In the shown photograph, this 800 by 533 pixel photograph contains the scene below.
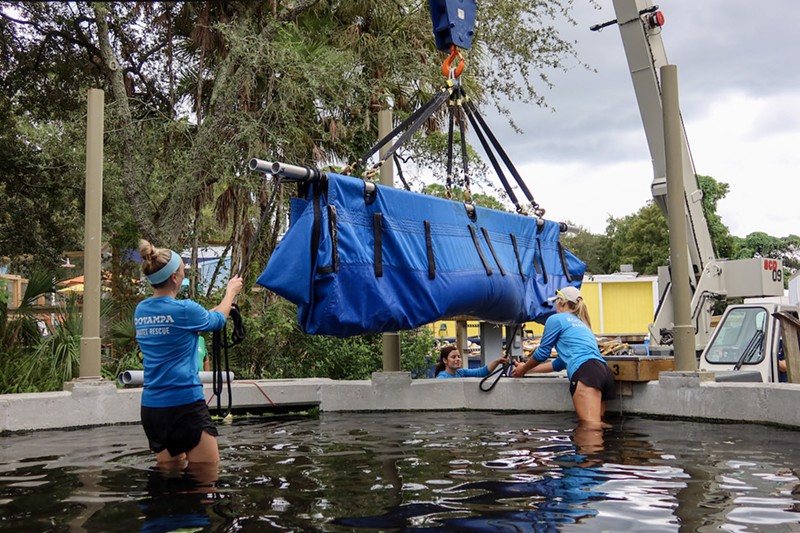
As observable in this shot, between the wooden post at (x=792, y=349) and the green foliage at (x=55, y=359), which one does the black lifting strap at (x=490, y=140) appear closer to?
the wooden post at (x=792, y=349)

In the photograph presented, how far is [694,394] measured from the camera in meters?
9.23

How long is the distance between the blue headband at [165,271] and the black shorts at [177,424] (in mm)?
947

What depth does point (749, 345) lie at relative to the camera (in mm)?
11117

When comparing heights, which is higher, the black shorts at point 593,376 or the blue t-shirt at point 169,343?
the blue t-shirt at point 169,343

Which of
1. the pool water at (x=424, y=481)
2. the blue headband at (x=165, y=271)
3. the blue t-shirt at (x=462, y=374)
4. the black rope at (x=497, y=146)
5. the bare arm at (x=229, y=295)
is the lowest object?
the pool water at (x=424, y=481)

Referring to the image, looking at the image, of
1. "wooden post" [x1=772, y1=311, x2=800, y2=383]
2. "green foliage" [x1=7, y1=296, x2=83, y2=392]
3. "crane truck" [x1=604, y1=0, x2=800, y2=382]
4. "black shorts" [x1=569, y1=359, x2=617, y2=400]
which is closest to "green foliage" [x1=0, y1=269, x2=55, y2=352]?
"green foliage" [x1=7, y1=296, x2=83, y2=392]

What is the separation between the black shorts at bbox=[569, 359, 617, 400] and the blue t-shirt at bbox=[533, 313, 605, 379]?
0.18 feet

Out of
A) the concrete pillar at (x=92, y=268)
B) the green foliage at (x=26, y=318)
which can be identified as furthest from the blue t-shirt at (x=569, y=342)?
the green foliage at (x=26, y=318)

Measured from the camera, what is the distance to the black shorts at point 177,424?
19.2 ft

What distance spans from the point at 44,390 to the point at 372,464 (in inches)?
246

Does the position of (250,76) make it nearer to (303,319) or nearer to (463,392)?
(463,392)

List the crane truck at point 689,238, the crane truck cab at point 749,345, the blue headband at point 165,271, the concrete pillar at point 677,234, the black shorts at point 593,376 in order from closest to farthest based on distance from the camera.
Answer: the blue headband at point 165,271
the black shorts at point 593,376
the concrete pillar at point 677,234
the crane truck cab at point 749,345
the crane truck at point 689,238

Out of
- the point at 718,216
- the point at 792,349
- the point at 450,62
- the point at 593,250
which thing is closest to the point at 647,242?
the point at 718,216

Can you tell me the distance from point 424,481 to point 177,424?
6.16ft
